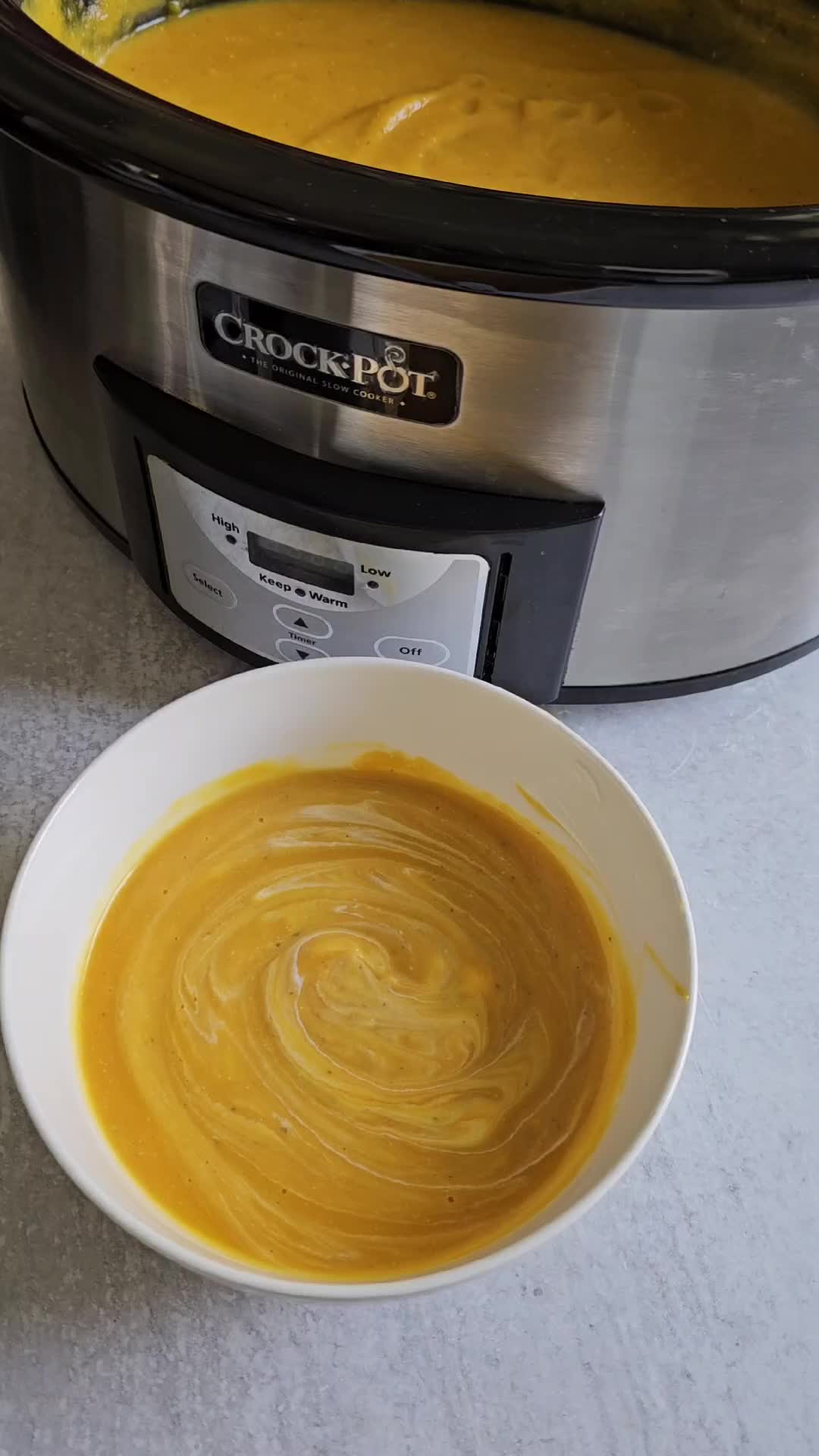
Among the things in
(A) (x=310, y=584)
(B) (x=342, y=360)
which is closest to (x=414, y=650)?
(A) (x=310, y=584)

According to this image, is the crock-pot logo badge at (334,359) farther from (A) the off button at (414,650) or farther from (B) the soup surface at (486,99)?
(B) the soup surface at (486,99)

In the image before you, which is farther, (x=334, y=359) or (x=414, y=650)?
(x=414, y=650)

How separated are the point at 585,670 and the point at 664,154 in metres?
0.39

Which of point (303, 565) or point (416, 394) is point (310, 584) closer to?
point (303, 565)

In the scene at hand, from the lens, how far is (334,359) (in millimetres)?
547

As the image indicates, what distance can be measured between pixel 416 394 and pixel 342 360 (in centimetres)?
4

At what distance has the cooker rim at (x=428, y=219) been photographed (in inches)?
18.4

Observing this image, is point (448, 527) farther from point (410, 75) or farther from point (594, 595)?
point (410, 75)

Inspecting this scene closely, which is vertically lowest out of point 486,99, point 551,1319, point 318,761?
point 551,1319

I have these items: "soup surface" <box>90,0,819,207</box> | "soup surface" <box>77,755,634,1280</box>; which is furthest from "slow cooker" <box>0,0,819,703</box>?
"soup surface" <box>90,0,819,207</box>

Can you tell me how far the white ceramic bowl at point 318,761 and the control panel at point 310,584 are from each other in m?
0.05

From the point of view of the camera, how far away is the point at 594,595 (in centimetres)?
66

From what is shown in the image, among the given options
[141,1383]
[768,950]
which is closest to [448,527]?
Answer: [768,950]

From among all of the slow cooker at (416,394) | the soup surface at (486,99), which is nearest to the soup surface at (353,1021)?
the slow cooker at (416,394)
